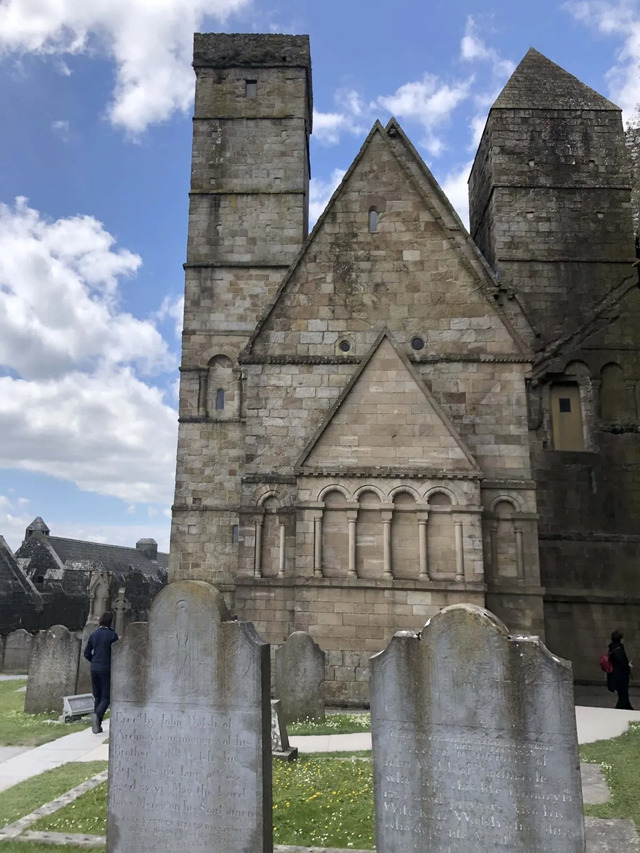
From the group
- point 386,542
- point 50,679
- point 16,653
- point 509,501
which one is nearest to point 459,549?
point 386,542

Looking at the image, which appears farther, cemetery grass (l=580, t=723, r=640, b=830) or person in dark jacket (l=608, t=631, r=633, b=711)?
person in dark jacket (l=608, t=631, r=633, b=711)

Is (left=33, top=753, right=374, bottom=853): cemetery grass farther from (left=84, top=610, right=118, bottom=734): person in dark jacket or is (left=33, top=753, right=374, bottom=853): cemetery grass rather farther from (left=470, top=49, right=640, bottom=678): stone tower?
(left=470, top=49, right=640, bottom=678): stone tower

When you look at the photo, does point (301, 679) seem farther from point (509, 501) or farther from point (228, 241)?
point (228, 241)

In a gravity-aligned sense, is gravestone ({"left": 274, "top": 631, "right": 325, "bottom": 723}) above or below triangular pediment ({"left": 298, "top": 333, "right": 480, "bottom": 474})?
below

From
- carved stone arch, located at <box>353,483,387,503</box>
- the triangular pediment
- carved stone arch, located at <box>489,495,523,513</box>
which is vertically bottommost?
carved stone arch, located at <box>489,495,523,513</box>

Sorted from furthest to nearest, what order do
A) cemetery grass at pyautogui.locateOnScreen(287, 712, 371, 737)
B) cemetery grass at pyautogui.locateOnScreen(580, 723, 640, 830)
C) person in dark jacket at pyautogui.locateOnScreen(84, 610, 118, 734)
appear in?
person in dark jacket at pyautogui.locateOnScreen(84, 610, 118, 734) < cemetery grass at pyautogui.locateOnScreen(287, 712, 371, 737) < cemetery grass at pyautogui.locateOnScreen(580, 723, 640, 830)

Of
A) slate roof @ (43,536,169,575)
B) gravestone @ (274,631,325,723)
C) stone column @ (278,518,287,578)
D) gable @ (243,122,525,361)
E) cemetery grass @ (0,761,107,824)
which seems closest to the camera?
cemetery grass @ (0,761,107,824)

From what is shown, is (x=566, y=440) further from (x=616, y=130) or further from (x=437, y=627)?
(x=437, y=627)

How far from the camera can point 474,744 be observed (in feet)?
16.2

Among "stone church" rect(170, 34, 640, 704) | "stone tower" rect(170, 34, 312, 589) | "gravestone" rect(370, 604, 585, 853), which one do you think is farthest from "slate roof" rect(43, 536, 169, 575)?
"gravestone" rect(370, 604, 585, 853)

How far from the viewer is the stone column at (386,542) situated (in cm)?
1316

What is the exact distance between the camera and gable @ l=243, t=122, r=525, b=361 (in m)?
14.9

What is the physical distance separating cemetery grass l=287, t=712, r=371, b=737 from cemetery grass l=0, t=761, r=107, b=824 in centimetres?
312

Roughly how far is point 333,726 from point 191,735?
5.84m
